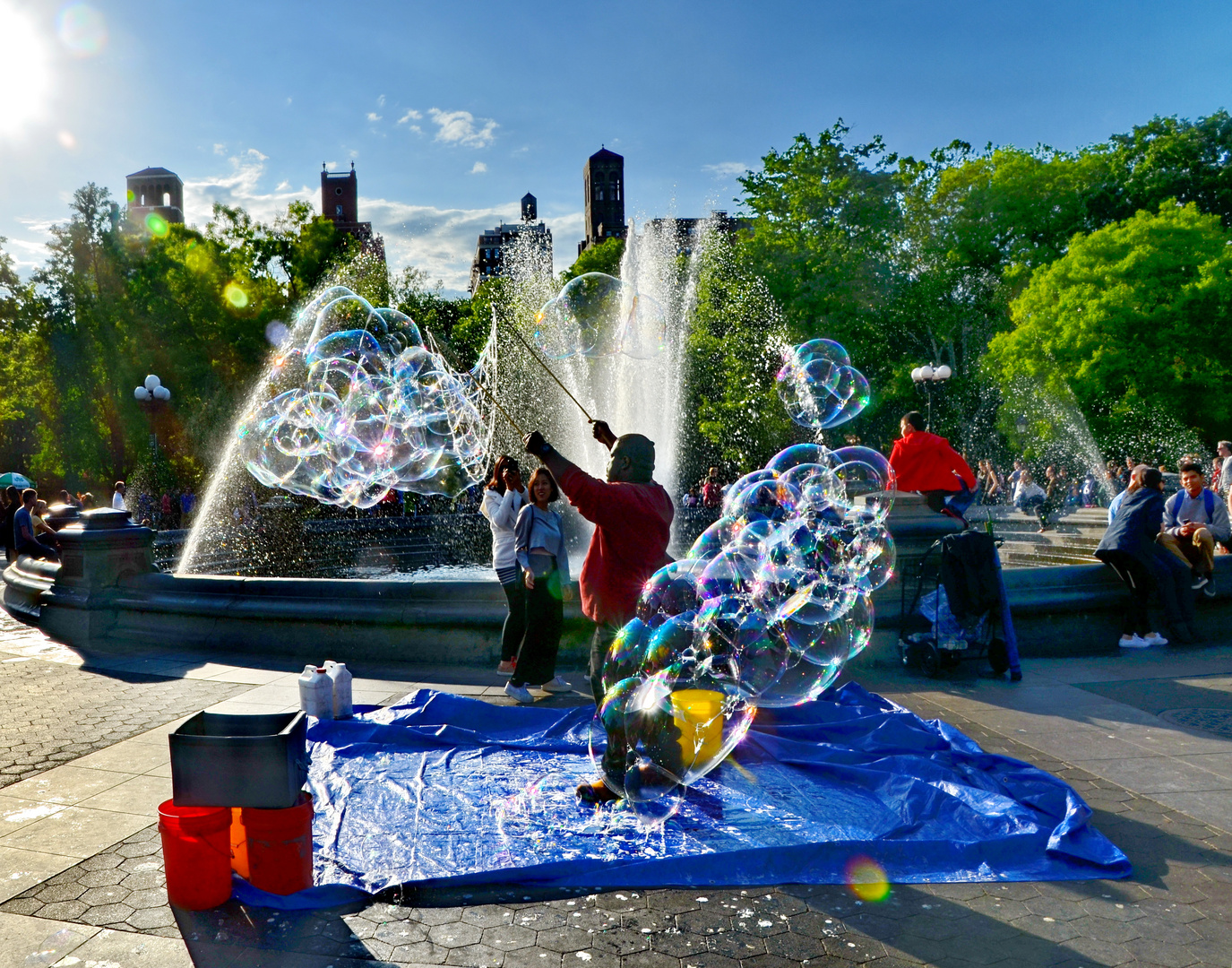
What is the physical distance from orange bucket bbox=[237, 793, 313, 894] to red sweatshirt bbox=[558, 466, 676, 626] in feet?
6.08

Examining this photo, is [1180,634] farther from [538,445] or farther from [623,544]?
[538,445]

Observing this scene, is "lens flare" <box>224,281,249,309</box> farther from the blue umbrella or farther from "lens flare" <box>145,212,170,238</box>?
the blue umbrella

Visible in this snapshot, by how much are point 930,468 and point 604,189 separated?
106944 millimetres

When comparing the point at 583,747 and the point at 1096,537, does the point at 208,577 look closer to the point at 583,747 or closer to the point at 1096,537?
the point at 583,747

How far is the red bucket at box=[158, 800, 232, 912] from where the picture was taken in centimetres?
357

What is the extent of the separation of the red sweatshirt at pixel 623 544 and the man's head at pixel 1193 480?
24.8ft

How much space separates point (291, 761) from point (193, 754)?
0.37 m

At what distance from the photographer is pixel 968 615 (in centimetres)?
747

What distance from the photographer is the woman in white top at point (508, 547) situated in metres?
7.39

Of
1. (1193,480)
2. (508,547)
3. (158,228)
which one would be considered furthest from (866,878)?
(158,228)

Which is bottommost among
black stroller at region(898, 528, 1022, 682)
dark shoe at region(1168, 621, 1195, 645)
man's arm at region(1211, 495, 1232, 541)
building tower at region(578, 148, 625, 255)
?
dark shoe at region(1168, 621, 1195, 645)

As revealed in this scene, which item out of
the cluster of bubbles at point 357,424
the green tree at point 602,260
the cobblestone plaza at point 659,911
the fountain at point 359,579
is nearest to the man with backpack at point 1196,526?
the fountain at point 359,579

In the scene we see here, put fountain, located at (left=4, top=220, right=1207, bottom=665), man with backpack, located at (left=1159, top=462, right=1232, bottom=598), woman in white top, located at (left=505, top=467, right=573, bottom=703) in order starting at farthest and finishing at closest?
man with backpack, located at (left=1159, top=462, right=1232, bottom=598)
fountain, located at (left=4, top=220, right=1207, bottom=665)
woman in white top, located at (left=505, top=467, right=573, bottom=703)

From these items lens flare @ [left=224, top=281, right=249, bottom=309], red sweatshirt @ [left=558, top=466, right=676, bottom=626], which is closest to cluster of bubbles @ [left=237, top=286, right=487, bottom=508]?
red sweatshirt @ [left=558, top=466, right=676, bottom=626]
